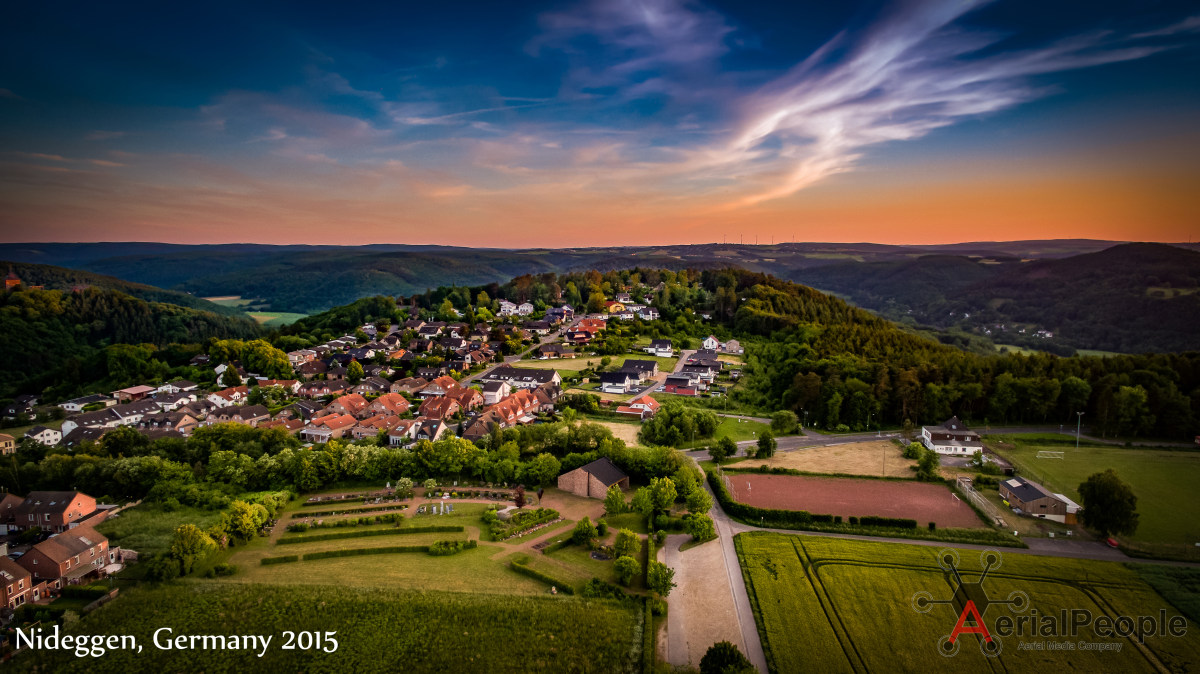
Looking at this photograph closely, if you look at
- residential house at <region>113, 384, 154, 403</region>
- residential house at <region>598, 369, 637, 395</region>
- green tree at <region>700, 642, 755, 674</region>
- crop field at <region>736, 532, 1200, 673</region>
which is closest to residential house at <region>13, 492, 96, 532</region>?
residential house at <region>113, 384, 154, 403</region>

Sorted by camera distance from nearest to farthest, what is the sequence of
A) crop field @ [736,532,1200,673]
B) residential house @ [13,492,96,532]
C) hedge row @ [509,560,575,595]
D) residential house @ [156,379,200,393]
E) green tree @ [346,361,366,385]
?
1. crop field @ [736,532,1200,673]
2. hedge row @ [509,560,575,595]
3. residential house @ [13,492,96,532]
4. residential house @ [156,379,200,393]
5. green tree @ [346,361,366,385]

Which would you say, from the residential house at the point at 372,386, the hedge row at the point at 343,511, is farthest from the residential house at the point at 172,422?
the hedge row at the point at 343,511

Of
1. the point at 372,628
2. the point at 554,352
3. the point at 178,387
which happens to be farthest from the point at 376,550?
the point at 554,352

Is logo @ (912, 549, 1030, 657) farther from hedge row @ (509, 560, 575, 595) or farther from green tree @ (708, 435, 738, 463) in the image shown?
green tree @ (708, 435, 738, 463)

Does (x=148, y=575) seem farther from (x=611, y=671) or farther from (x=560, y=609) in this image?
(x=611, y=671)

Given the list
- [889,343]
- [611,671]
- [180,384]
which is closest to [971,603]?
[611,671]
